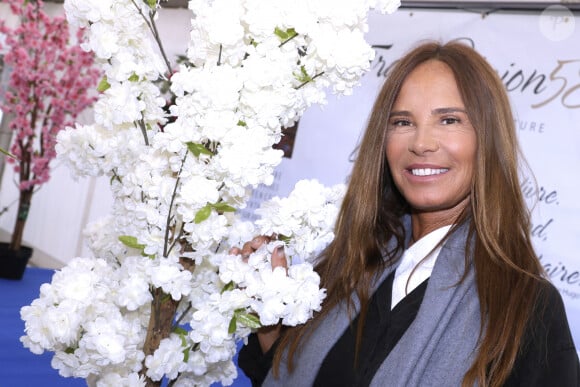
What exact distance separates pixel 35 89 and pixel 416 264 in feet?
11.0

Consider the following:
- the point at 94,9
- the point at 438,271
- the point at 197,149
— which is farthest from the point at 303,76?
the point at 438,271

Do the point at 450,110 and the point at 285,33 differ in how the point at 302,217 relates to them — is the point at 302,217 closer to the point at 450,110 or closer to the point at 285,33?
the point at 285,33

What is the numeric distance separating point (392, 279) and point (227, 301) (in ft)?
2.18

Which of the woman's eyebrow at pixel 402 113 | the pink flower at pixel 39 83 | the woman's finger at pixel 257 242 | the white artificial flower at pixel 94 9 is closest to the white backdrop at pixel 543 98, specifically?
the woman's eyebrow at pixel 402 113

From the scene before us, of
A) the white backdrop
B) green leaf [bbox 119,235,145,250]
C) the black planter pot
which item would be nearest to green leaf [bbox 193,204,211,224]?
green leaf [bbox 119,235,145,250]

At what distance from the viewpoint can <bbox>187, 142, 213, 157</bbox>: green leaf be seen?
2.71ft

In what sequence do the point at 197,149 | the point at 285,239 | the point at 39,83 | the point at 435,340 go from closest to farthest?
1. the point at 197,149
2. the point at 285,239
3. the point at 435,340
4. the point at 39,83

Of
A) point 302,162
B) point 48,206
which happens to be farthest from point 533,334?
point 48,206

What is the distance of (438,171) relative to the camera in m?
1.38

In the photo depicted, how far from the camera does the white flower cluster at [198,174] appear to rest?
2.68 ft

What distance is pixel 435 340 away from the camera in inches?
50.9

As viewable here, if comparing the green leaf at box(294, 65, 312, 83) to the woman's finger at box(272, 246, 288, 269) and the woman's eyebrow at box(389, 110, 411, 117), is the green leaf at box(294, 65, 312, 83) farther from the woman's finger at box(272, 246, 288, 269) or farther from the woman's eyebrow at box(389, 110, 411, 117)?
the woman's eyebrow at box(389, 110, 411, 117)

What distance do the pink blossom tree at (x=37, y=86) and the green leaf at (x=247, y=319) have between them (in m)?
3.45

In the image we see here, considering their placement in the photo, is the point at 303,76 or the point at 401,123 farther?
the point at 401,123
